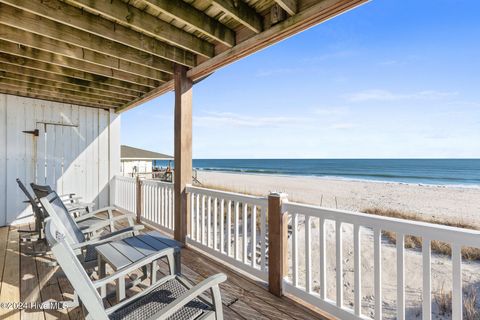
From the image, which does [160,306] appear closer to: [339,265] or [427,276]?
[339,265]

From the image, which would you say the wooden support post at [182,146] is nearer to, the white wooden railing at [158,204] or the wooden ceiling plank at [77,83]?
the white wooden railing at [158,204]

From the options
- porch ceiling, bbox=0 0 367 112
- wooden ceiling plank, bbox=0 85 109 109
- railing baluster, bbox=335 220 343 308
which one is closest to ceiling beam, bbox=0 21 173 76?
porch ceiling, bbox=0 0 367 112

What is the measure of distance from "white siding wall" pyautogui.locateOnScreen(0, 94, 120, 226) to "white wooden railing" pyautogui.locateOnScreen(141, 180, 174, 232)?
1925 millimetres


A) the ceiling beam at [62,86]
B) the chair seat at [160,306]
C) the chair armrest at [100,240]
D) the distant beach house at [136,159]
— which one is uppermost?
the ceiling beam at [62,86]

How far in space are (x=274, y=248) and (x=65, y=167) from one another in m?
5.37

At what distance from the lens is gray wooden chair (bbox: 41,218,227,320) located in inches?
39.6

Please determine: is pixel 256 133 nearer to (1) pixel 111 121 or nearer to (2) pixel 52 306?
(1) pixel 111 121

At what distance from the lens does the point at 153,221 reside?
460 centimetres

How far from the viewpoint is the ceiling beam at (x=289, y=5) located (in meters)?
2.08

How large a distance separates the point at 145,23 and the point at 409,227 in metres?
2.93

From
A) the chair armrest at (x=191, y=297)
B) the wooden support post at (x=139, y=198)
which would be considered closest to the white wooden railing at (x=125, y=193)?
the wooden support post at (x=139, y=198)

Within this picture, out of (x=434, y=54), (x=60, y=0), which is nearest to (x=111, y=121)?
(x=60, y=0)

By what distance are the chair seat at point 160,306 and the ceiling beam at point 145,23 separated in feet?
7.92

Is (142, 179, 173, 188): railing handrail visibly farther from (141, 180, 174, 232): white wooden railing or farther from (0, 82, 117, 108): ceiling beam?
(0, 82, 117, 108): ceiling beam
